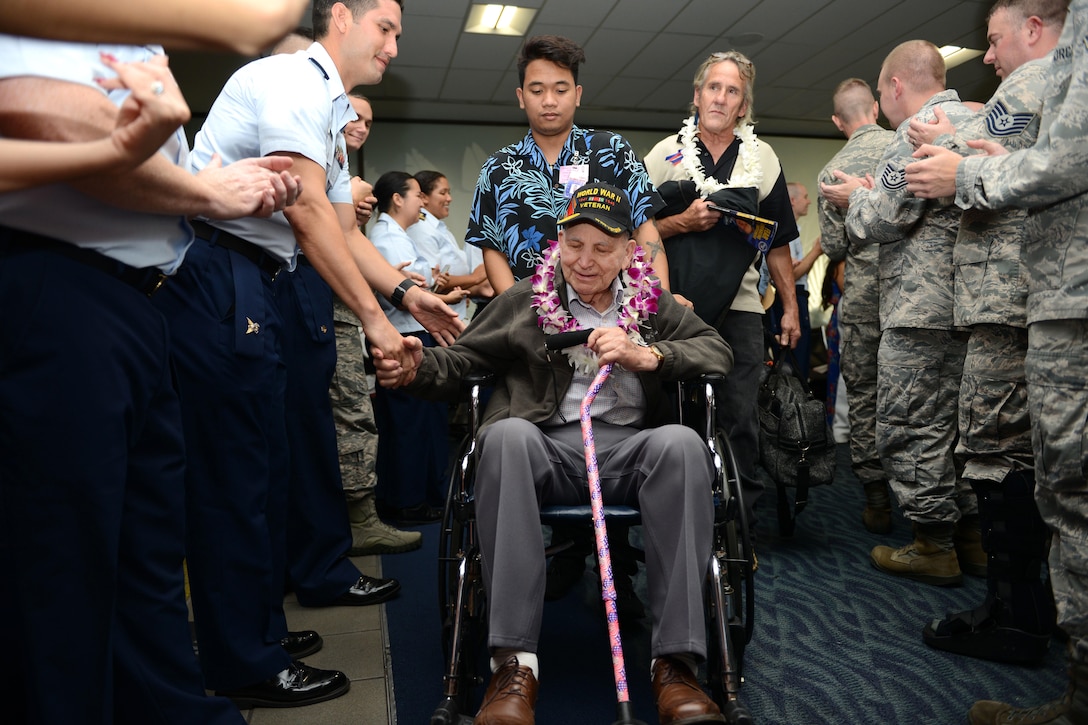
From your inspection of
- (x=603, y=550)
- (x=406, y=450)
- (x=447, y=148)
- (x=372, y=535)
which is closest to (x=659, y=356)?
(x=603, y=550)

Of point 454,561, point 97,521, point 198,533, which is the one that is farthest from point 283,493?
point 97,521

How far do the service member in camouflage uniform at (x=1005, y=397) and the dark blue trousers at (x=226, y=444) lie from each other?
5.76 feet

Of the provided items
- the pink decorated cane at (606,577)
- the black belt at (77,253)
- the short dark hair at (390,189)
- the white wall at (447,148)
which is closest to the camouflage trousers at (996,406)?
the pink decorated cane at (606,577)

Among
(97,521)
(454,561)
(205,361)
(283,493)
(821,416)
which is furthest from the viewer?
(821,416)

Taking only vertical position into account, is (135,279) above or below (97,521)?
above

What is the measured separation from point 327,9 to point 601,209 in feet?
2.86

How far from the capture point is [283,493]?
6.39 feet

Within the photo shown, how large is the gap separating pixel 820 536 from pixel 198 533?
2.43m

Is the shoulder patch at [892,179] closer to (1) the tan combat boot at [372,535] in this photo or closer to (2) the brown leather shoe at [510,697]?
(2) the brown leather shoe at [510,697]

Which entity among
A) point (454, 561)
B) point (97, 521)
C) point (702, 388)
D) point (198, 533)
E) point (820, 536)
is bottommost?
point (820, 536)

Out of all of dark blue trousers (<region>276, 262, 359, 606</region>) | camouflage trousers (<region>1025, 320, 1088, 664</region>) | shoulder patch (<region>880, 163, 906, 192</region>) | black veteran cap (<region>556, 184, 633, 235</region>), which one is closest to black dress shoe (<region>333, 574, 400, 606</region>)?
dark blue trousers (<region>276, 262, 359, 606</region>)

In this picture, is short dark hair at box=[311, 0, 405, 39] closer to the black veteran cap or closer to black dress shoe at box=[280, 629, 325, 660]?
the black veteran cap

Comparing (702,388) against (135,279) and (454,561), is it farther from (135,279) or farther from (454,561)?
(135,279)

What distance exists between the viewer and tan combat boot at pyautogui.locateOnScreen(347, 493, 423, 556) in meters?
3.04
